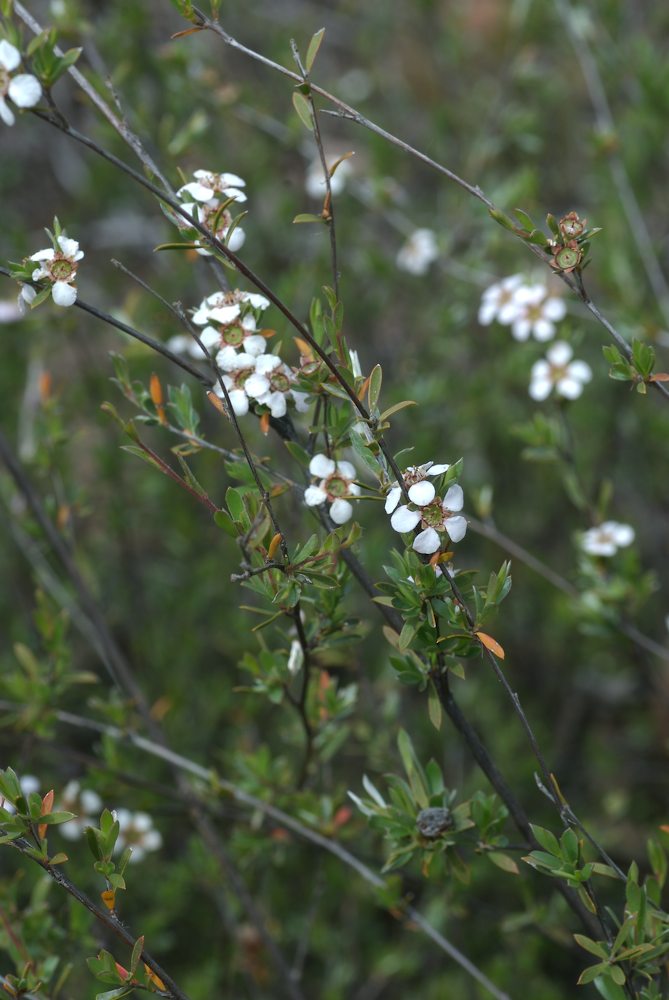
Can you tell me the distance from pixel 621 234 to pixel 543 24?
111 centimetres

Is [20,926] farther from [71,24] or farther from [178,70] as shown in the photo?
[178,70]

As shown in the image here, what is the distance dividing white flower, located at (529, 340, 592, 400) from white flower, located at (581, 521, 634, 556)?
293mm

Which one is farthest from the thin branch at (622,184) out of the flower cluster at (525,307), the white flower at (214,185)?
the white flower at (214,185)

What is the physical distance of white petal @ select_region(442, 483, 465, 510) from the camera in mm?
1286

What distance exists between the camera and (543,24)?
391 cm

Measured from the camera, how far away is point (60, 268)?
1350 millimetres

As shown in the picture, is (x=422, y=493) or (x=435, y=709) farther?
(x=435, y=709)

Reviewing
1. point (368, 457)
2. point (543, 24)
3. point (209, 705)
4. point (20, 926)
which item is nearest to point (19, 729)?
point (20, 926)

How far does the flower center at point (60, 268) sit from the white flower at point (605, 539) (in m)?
1.18

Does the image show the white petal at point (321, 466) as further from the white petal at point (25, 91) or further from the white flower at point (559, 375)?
the white flower at point (559, 375)

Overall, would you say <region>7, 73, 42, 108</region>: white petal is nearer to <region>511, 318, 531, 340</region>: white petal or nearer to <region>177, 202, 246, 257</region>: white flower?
<region>177, 202, 246, 257</region>: white flower

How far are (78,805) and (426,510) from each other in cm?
135

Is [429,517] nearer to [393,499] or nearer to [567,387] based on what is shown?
[393,499]

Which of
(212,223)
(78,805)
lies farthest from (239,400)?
(78,805)
